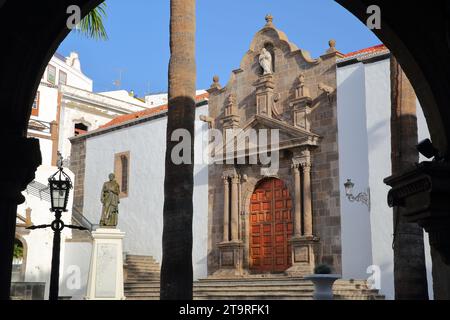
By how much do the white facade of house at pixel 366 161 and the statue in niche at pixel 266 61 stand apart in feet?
9.73

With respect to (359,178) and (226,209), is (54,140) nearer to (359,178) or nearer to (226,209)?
(226,209)

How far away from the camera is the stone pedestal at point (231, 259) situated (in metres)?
19.9

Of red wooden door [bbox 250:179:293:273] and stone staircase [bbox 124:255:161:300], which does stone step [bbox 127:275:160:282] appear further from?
red wooden door [bbox 250:179:293:273]

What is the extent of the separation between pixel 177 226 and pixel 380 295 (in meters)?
9.66

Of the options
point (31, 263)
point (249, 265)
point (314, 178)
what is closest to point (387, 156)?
point (314, 178)

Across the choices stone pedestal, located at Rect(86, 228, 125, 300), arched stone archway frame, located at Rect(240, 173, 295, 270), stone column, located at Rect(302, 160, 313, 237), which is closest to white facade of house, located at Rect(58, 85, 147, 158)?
arched stone archway frame, located at Rect(240, 173, 295, 270)

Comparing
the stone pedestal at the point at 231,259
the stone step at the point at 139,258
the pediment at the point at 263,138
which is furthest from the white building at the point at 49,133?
the pediment at the point at 263,138

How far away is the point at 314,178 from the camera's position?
1869 cm

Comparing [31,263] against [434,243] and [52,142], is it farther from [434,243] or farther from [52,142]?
[434,243]

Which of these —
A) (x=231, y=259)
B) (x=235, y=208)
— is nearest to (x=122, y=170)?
(x=235, y=208)

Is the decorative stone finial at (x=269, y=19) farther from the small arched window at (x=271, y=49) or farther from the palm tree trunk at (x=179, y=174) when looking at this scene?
the palm tree trunk at (x=179, y=174)

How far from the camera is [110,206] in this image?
643 inches

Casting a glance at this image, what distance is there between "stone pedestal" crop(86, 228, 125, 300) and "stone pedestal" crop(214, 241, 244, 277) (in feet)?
17.4
